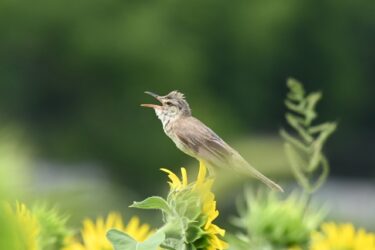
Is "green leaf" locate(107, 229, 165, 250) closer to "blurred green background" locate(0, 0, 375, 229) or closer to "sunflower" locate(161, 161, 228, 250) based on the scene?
"sunflower" locate(161, 161, 228, 250)

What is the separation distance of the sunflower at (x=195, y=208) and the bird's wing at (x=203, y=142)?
0.35 m

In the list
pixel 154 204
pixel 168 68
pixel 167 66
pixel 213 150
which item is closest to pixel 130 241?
pixel 154 204

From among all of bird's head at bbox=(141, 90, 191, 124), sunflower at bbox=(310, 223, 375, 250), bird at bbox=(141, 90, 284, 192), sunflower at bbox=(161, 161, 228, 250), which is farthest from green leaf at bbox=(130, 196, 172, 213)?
sunflower at bbox=(310, 223, 375, 250)

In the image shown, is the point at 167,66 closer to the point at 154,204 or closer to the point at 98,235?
the point at 98,235

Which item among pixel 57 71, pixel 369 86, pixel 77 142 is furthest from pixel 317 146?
pixel 369 86

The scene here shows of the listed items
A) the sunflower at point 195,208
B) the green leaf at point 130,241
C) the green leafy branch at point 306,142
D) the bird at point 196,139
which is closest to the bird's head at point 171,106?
the bird at point 196,139

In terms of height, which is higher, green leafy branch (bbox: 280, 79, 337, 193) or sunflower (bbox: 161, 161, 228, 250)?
green leafy branch (bbox: 280, 79, 337, 193)

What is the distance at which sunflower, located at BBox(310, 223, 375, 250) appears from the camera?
3319 mm

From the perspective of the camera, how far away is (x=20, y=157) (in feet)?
5.24

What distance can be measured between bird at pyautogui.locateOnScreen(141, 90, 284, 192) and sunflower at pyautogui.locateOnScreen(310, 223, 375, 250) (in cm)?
50

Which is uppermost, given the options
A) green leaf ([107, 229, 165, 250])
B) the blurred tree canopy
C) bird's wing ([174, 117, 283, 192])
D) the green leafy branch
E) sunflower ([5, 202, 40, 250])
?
the blurred tree canopy

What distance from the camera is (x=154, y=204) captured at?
6.69 ft

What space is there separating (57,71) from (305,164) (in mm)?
41573

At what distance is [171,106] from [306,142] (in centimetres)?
28
